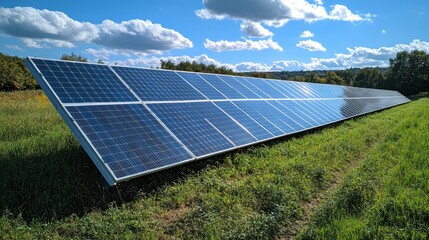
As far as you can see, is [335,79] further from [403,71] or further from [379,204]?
[379,204]

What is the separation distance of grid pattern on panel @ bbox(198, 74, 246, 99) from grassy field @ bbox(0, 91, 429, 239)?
3.42m

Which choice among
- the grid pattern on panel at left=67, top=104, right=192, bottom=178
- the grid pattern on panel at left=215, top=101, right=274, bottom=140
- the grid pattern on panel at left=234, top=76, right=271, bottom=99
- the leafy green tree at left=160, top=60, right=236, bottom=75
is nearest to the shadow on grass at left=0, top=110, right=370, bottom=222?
the grid pattern on panel at left=67, top=104, right=192, bottom=178

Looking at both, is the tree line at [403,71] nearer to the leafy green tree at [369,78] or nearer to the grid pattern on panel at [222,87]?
the leafy green tree at [369,78]

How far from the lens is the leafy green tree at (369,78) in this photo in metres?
85.1

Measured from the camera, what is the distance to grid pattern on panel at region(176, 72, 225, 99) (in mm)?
10615

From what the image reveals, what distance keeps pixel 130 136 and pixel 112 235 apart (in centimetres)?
236

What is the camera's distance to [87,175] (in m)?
6.25

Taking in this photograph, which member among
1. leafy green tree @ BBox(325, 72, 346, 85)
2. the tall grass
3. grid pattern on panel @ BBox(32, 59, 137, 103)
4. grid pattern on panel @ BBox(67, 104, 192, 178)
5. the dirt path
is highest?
leafy green tree @ BBox(325, 72, 346, 85)

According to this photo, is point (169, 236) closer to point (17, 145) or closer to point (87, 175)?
point (87, 175)

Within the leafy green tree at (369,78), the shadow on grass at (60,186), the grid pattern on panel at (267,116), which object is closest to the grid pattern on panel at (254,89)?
the grid pattern on panel at (267,116)

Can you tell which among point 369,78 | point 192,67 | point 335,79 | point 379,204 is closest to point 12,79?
point 192,67

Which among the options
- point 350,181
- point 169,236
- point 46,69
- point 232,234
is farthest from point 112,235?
point 350,181

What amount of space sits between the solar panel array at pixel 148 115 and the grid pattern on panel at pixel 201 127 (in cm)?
3

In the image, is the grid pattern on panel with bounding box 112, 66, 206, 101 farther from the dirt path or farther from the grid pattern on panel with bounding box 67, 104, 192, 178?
the dirt path
